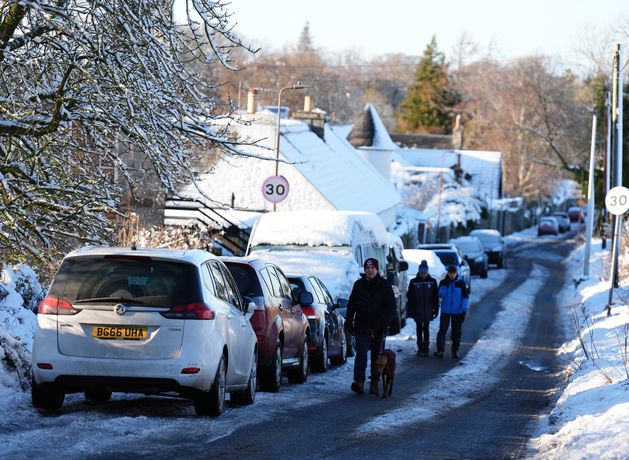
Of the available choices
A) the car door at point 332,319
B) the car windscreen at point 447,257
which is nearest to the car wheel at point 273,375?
the car door at point 332,319

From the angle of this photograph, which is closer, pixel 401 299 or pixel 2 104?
pixel 2 104

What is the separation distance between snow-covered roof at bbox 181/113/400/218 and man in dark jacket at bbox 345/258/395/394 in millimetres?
23905

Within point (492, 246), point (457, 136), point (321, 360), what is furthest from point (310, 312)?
point (457, 136)

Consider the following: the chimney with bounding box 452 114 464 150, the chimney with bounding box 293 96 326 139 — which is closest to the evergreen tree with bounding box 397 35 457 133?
the chimney with bounding box 452 114 464 150

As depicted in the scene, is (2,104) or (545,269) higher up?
(2,104)

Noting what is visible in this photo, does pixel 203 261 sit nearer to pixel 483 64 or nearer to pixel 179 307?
pixel 179 307

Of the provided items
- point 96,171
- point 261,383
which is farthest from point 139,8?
point 261,383

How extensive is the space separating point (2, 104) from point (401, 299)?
14.8 meters

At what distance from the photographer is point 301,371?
15.7 meters

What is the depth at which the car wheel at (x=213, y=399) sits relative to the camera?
1106 centimetres

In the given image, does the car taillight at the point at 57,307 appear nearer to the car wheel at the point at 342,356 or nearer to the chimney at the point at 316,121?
the car wheel at the point at 342,356

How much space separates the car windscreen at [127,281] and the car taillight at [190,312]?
0.18ft

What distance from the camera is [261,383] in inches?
565

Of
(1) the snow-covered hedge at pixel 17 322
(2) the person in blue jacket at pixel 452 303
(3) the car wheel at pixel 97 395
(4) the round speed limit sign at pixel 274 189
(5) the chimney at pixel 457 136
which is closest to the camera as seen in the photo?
(1) the snow-covered hedge at pixel 17 322
